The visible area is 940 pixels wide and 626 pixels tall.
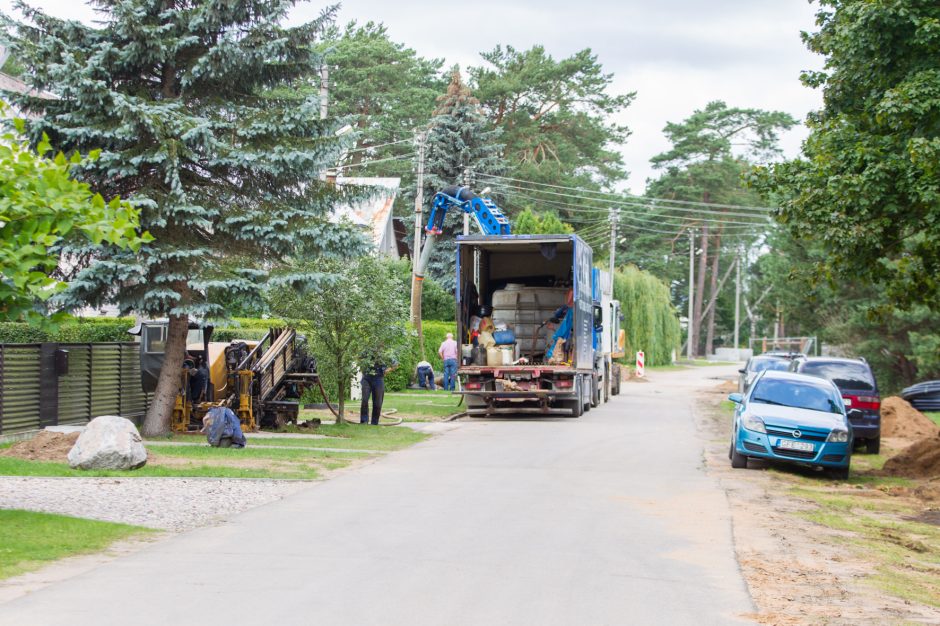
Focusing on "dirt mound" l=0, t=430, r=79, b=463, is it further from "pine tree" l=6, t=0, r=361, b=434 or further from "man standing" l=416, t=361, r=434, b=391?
"man standing" l=416, t=361, r=434, b=391

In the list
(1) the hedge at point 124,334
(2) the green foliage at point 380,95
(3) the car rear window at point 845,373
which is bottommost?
(3) the car rear window at point 845,373

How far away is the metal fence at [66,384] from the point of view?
675 inches

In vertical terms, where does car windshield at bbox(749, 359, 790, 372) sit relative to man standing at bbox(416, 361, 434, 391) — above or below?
above

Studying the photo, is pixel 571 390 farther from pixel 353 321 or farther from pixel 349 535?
pixel 349 535

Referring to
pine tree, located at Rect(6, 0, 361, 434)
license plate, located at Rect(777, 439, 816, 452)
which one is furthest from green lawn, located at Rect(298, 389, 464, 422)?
license plate, located at Rect(777, 439, 816, 452)

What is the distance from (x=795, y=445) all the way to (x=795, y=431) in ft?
0.71

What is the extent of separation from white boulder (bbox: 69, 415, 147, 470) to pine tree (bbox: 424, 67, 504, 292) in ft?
→ 142

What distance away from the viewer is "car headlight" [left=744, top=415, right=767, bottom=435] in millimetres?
17234

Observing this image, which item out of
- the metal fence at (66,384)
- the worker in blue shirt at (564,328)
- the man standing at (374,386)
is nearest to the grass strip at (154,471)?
the metal fence at (66,384)

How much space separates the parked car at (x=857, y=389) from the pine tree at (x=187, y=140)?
10.2 m

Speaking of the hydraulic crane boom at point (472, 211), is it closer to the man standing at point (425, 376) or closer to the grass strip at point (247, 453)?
the man standing at point (425, 376)

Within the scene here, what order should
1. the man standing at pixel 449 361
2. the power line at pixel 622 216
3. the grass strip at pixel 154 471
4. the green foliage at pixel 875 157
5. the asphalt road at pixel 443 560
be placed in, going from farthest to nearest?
the power line at pixel 622 216
the man standing at pixel 449 361
the green foliage at pixel 875 157
the grass strip at pixel 154 471
the asphalt road at pixel 443 560

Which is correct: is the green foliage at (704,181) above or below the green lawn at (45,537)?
above

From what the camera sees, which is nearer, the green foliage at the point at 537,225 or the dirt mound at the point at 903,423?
the dirt mound at the point at 903,423
